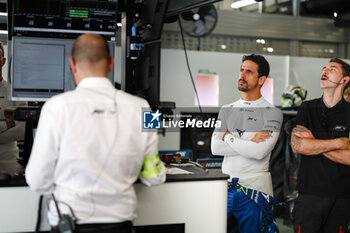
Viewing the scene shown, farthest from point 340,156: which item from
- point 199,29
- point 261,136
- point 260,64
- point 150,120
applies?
point 199,29

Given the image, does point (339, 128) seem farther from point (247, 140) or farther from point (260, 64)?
point (260, 64)

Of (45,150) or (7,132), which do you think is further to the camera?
(7,132)

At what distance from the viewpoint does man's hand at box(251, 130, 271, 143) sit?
304cm

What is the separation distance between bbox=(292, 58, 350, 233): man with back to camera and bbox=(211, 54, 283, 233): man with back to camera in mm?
216

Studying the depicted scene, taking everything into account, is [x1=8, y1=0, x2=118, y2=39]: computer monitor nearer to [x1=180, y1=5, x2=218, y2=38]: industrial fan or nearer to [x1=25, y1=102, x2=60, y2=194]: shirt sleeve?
[x1=25, y1=102, x2=60, y2=194]: shirt sleeve

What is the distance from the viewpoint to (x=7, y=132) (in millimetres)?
3133

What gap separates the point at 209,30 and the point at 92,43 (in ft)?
14.3

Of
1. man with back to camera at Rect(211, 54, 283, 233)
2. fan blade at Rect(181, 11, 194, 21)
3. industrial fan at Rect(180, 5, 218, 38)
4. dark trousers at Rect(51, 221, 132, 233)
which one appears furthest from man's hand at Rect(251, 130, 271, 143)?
industrial fan at Rect(180, 5, 218, 38)

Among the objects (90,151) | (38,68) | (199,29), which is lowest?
(90,151)

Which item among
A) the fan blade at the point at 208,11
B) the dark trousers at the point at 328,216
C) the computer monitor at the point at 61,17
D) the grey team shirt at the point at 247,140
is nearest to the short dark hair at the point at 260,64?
the grey team shirt at the point at 247,140

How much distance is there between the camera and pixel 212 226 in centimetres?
232

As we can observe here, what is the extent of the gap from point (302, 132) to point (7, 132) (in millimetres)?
2048

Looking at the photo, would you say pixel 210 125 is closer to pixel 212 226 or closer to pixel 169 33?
pixel 169 33

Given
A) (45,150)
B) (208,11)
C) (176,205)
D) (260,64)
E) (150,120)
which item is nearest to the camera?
(45,150)
